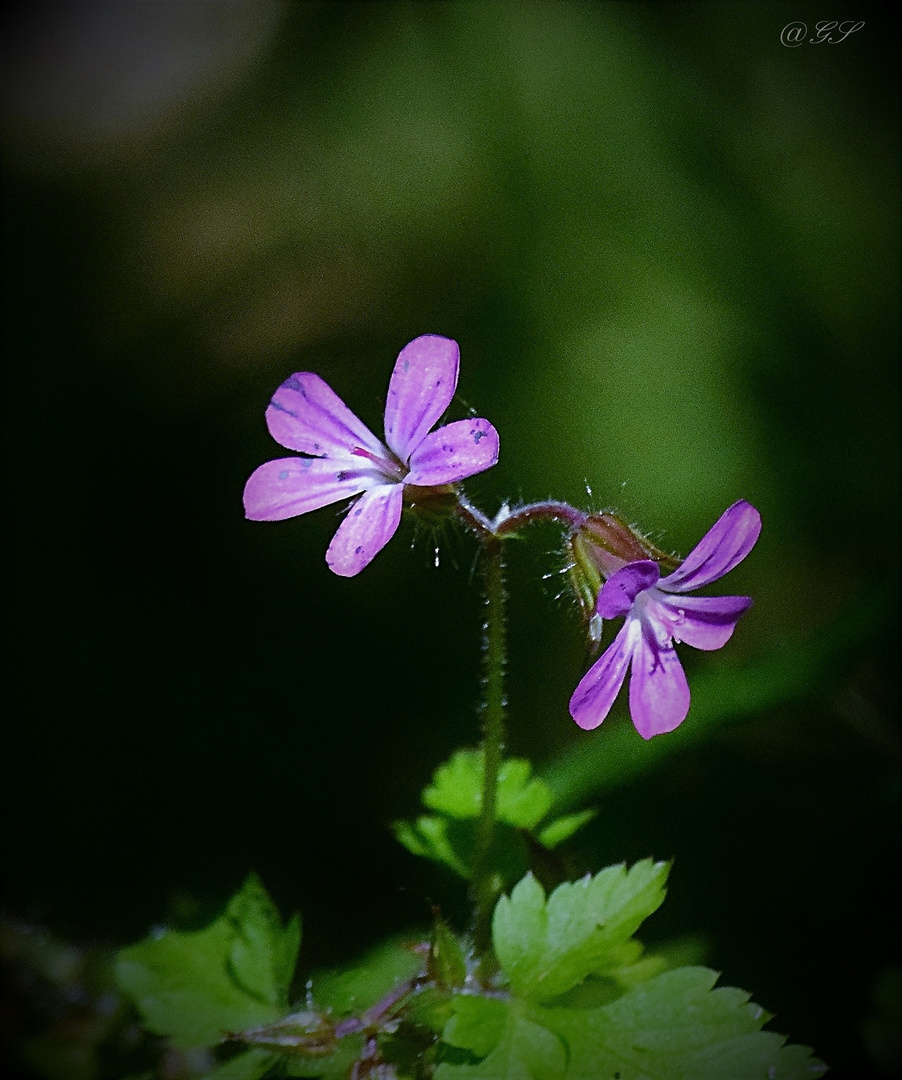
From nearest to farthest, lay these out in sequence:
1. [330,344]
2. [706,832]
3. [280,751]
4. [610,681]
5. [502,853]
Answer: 1. [610,681]
2. [502,853]
3. [706,832]
4. [280,751]
5. [330,344]

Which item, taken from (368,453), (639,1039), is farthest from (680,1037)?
(368,453)

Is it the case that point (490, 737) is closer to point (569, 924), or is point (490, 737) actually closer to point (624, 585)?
point (569, 924)

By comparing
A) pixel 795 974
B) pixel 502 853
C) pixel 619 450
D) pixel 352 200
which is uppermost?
pixel 352 200

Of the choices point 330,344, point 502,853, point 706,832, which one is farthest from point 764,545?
point 330,344

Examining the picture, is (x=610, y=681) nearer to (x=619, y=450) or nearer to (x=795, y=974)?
(x=795, y=974)

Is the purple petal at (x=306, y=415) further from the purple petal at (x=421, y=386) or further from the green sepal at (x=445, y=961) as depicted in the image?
the green sepal at (x=445, y=961)

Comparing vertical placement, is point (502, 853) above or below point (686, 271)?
below
